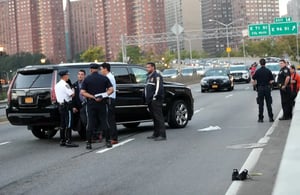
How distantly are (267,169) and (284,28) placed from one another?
51615 mm

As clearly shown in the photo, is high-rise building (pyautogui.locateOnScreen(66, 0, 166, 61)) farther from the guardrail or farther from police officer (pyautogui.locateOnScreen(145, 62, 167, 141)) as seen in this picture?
the guardrail

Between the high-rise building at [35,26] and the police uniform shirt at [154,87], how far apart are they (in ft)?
272

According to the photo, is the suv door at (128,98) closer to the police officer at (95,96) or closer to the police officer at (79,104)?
the police officer at (79,104)

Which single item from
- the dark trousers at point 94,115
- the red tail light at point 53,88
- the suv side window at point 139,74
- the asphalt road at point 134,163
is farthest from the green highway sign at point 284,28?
the dark trousers at point 94,115

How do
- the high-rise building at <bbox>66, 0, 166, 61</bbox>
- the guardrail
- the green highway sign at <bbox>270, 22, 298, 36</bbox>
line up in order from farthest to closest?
the high-rise building at <bbox>66, 0, 166, 61</bbox> < the green highway sign at <bbox>270, 22, 298, 36</bbox> < the guardrail

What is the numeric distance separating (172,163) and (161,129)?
3122 millimetres

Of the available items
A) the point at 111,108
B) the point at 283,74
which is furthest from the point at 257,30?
the point at 111,108

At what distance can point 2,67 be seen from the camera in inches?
3152

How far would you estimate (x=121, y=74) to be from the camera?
45.7 ft

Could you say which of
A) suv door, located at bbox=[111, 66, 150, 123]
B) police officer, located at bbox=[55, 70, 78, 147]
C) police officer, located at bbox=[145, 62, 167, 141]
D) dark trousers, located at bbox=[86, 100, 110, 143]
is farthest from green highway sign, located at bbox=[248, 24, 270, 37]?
dark trousers, located at bbox=[86, 100, 110, 143]

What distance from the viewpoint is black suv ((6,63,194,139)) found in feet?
41.2

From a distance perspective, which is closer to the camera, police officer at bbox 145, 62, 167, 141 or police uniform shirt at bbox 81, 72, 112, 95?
police uniform shirt at bbox 81, 72, 112, 95

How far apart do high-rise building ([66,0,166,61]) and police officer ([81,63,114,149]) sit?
89663 millimetres

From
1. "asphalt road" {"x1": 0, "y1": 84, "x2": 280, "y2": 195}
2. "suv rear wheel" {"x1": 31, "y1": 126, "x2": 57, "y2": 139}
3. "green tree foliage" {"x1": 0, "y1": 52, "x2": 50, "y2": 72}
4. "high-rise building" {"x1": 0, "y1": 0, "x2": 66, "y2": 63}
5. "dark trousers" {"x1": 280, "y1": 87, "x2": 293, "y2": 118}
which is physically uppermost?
"high-rise building" {"x1": 0, "y1": 0, "x2": 66, "y2": 63}
